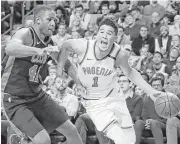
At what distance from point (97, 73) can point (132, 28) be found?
5.71m

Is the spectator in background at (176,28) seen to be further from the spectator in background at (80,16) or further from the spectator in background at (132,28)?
the spectator in background at (80,16)

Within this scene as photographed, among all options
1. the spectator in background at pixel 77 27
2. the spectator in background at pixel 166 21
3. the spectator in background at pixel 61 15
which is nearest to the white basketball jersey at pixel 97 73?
the spectator in background at pixel 166 21

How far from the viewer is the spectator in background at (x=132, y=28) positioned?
446 inches

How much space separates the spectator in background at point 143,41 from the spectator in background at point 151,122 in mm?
2380

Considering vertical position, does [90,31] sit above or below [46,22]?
below

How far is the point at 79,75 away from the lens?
Result: 6.04 metres

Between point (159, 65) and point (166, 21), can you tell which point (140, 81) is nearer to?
point (159, 65)

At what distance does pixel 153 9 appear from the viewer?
→ 12.0 m

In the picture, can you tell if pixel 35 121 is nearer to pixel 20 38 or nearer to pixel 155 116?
pixel 20 38

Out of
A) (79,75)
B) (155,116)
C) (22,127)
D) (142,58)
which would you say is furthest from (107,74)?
(142,58)

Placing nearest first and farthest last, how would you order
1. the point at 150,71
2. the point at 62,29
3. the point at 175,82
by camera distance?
1. the point at 175,82
2. the point at 150,71
3. the point at 62,29

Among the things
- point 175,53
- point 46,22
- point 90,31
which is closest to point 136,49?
point 175,53

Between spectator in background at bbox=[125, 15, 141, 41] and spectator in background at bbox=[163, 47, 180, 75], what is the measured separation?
1.55 metres

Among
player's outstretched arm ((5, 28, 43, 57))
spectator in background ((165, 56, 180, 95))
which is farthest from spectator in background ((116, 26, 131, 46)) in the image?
player's outstretched arm ((5, 28, 43, 57))
